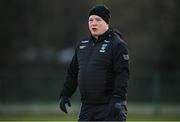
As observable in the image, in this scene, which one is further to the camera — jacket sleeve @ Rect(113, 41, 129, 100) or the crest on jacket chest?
the crest on jacket chest

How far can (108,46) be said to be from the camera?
27.8 ft

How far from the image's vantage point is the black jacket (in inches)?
328

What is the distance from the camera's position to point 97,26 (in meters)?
8.57

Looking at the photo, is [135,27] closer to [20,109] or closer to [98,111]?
[20,109]

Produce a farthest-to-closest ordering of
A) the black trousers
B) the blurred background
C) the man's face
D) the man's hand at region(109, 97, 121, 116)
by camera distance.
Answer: the blurred background → the man's face → the black trousers → the man's hand at region(109, 97, 121, 116)

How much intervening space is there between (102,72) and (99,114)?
0.52m

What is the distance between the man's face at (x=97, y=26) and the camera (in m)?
8.56

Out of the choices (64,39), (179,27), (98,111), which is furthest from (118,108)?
(64,39)

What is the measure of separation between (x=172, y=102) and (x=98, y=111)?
17761mm

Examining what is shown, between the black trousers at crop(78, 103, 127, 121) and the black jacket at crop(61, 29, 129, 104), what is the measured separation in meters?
0.07

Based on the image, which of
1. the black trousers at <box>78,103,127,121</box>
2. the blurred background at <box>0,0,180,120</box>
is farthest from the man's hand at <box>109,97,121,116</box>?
the blurred background at <box>0,0,180,120</box>

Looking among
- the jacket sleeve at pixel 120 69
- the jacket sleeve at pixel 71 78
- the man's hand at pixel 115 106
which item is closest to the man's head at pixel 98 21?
the jacket sleeve at pixel 120 69

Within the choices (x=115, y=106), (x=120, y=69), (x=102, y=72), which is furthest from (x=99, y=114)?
(x=120, y=69)

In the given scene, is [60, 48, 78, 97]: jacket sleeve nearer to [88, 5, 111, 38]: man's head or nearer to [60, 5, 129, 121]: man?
[60, 5, 129, 121]: man
